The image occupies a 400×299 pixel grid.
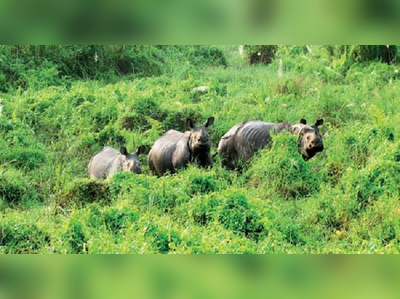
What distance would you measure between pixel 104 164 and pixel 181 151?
1170mm

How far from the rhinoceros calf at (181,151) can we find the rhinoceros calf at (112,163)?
300 mm

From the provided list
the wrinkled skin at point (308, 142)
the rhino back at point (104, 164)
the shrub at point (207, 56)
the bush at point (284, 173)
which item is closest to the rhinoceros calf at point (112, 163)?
the rhino back at point (104, 164)

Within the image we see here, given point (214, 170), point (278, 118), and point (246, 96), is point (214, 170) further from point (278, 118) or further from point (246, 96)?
point (246, 96)

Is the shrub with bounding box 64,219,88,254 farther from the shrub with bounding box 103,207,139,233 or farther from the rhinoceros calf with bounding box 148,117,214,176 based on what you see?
the rhinoceros calf with bounding box 148,117,214,176

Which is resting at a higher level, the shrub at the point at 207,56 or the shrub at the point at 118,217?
the shrub at the point at 207,56

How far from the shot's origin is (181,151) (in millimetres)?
9406

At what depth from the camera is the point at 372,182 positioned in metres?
7.83

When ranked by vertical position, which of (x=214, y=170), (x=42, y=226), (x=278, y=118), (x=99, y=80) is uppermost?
(x=99, y=80)

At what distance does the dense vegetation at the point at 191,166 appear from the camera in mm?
6152

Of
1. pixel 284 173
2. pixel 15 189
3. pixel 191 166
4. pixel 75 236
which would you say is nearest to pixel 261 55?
pixel 191 166

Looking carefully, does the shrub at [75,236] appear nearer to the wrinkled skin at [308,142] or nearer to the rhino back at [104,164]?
the rhino back at [104,164]

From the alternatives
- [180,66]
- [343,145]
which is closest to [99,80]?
[180,66]

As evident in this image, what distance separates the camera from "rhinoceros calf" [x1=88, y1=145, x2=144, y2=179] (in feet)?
29.9
